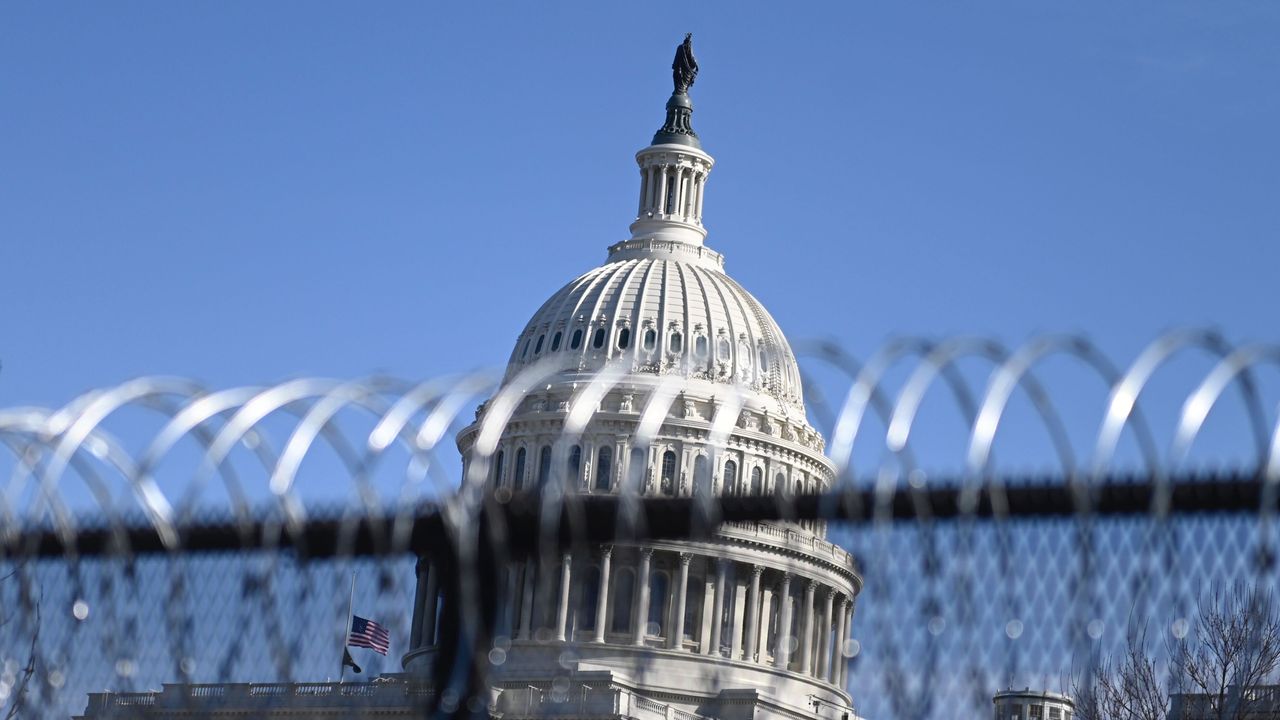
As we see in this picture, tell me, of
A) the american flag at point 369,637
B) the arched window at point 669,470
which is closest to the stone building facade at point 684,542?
the arched window at point 669,470

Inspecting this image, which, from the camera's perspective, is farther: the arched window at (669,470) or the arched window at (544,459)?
the arched window at (544,459)

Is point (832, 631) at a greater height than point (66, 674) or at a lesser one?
greater

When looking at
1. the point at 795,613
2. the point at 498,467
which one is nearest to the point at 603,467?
the point at 498,467

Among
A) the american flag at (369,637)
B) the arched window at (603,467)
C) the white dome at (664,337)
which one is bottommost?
the american flag at (369,637)

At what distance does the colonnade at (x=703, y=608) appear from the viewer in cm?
18400

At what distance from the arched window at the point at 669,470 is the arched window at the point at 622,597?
23.1 ft

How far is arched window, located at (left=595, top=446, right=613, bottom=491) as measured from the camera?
186375mm

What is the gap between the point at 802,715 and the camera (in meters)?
172

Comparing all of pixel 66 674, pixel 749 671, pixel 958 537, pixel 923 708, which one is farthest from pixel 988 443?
pixel 749 671

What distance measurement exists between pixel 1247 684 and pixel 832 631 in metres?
98.1

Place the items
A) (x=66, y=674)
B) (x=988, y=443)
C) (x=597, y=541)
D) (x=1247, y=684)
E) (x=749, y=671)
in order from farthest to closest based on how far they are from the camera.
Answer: (x=749, y=671) < (x=1247, y=684) < (x=66, y=674) < (x=597, y=541) < (x=988, y=443)

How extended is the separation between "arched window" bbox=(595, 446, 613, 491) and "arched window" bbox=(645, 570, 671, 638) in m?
7.07

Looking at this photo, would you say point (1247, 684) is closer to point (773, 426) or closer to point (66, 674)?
point (66, 674)

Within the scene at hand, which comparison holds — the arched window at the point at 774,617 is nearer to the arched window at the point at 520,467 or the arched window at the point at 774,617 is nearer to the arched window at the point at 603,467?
the arched window at the point at 603,467
